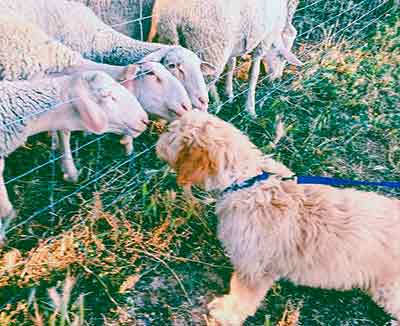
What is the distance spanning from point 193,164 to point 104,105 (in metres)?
1.17

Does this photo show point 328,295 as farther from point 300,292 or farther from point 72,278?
point 72,278

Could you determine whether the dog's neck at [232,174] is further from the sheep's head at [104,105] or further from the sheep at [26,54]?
the sheep at [26,54]

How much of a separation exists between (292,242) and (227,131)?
2.15 ft

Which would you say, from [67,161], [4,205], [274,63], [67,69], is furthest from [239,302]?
[274,63]

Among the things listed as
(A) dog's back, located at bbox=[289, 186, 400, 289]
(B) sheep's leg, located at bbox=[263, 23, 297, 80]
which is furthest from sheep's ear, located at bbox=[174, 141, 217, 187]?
(B) sheep's leg, located at bbox=[263, 23, 297, 80]

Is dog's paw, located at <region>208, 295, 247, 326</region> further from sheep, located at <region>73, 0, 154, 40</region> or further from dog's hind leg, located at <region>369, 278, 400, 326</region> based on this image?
sheep, located at <region>73, 0, 154, 40</region>

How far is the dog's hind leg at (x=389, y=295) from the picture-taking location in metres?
3.06

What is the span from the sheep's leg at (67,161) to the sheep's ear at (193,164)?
1.58 metres

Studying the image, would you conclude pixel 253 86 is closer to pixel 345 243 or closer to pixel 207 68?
pixel 207 68

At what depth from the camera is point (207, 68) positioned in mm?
4812

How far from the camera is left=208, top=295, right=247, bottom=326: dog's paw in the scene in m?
3.29

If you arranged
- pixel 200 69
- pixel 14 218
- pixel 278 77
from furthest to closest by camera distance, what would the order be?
pixel 278 77 → pixel 200 69 → pixel 14 218

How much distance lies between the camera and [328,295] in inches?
144

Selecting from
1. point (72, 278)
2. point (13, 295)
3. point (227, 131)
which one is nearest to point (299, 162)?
point (227, 131)
